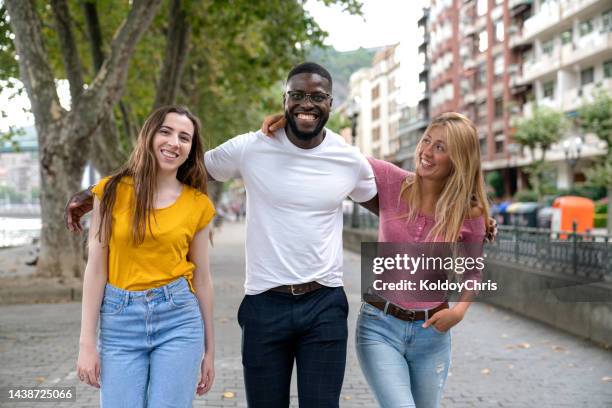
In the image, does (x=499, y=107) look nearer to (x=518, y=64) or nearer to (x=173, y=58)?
(x=518, y=64)

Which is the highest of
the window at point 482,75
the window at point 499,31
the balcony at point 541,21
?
the window at point 499,31

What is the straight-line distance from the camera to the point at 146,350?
289 centimetres

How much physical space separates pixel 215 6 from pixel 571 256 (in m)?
9.91

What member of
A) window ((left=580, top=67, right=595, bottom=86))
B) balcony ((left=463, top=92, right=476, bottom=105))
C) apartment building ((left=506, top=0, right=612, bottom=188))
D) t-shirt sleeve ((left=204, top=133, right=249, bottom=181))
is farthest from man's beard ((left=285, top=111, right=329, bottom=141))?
balcony ((left=463, top=92, right=476, bottom=105))

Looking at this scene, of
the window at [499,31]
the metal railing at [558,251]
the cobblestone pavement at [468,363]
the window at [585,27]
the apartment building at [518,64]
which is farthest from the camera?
the window at [499,31]

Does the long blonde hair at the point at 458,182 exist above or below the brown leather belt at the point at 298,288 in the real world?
above

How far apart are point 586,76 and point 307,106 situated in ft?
137

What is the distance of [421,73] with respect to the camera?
254 feet

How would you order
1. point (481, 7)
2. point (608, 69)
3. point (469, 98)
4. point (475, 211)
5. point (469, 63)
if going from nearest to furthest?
point (475, 211) < point (608, 69) < point (481, 7) < point (469, 98) < point (469, 63)

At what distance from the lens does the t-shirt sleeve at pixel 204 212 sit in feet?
10.1

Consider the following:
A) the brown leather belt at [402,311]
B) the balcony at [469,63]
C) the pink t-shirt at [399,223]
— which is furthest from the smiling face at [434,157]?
the balcony at [469,63]

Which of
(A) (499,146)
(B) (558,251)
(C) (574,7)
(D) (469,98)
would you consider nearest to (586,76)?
(C) (574,7)

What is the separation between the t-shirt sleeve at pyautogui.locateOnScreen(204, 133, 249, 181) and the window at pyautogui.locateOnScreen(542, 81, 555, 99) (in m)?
44.6

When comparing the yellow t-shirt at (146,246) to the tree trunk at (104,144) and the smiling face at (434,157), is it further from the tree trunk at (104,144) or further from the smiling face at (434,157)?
the tree trunk at (104,144)
